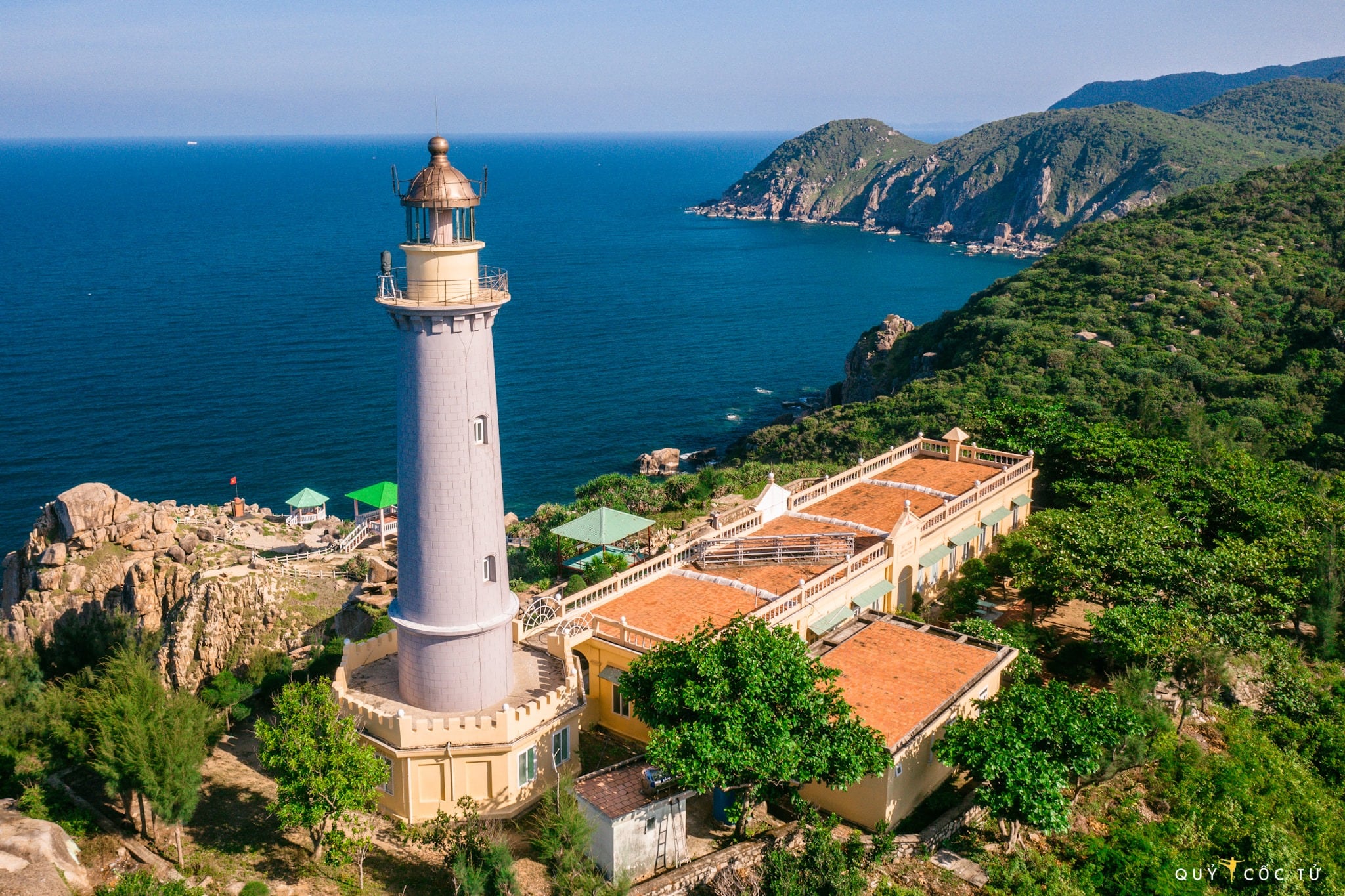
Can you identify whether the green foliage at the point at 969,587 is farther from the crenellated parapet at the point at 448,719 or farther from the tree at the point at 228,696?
the tree at the point at 228,696

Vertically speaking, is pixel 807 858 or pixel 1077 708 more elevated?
pixel 1077 708

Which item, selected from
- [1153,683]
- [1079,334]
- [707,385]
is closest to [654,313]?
[707,385]

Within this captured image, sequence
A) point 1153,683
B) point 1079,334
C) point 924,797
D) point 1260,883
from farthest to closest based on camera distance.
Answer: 1. point 1079,334
2. point 1153,683
3. point 924,797
4. point 1260,883

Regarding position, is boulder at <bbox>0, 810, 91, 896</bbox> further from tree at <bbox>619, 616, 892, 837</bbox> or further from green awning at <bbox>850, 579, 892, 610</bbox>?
green awning at <bbox>850, 579, 892, 610</bbox>

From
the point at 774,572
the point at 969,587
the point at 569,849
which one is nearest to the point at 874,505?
the point at 969,587

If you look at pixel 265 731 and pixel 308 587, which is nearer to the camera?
pixel 265 731

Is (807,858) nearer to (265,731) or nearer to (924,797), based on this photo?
(924,797)

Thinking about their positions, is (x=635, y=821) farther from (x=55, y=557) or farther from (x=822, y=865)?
(x=55, y=557)
